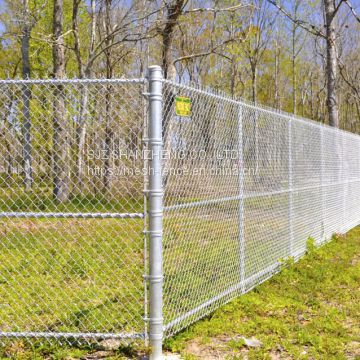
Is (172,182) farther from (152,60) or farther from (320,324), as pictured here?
(152,60)

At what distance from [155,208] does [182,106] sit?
3.10 ft

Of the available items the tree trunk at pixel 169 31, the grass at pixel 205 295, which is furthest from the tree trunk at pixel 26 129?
the tree trunk at pixel 169 31

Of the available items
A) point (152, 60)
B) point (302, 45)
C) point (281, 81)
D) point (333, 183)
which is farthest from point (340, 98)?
point (333, 183)

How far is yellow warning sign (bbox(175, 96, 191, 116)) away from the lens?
387cm

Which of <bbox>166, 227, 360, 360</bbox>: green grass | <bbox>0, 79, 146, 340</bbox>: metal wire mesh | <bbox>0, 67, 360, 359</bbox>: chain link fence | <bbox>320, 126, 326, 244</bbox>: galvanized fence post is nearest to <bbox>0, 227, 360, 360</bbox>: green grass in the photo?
<bbox>166, 227, 360, 360</bbox>: green grass

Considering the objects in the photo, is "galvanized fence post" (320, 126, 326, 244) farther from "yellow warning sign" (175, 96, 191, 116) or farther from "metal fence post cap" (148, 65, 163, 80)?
"metal fence post cap" (148, 65, 163, 80)

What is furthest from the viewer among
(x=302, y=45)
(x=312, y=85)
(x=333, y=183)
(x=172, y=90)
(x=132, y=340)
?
(x=312, y=85)

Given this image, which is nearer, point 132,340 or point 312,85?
point 132,340

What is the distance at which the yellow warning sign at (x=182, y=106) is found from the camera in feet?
12.7

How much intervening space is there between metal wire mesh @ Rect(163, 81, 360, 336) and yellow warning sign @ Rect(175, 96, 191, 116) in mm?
18

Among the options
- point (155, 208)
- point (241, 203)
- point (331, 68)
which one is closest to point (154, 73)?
point (155, 208)

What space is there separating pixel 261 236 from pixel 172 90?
250cm

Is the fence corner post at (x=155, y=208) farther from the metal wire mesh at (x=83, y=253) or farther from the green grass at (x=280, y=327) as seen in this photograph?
the green grass at (x=280, y=327)

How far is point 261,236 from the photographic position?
227 inches
